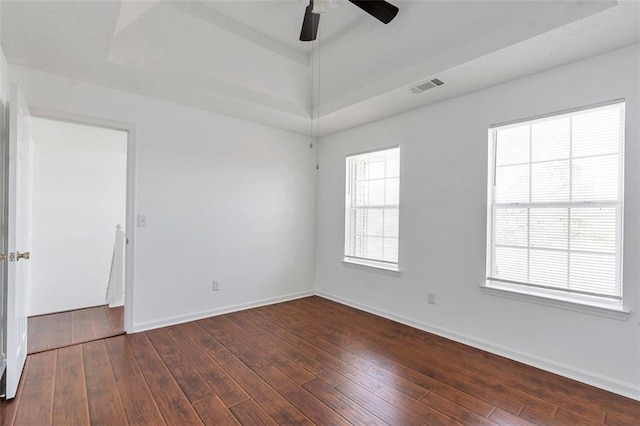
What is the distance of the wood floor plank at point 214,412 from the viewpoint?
183 centimetres

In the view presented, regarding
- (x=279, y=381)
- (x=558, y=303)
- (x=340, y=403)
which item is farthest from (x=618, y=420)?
(x=279, y=381)

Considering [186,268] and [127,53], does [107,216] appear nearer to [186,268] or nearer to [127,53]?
[186,268]

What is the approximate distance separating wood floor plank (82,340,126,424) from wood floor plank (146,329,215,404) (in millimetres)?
374

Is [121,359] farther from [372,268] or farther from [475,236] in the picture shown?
[475,236]

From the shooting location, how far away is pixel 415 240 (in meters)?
3.46

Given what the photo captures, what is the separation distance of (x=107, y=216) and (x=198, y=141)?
3118 millimetres

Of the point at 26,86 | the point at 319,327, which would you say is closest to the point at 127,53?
the point at 26,86

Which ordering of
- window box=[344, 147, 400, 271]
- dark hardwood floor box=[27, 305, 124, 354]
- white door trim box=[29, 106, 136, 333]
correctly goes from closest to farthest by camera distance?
dark hardwood floor box=[27, 305, 124, 354], white door trim box=[29, 106, 136, 333], window box=[344, 147, 400, 271]

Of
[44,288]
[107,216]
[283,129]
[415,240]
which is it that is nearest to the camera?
[415,240]

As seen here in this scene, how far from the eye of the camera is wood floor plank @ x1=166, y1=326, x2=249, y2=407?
2084 millimetres

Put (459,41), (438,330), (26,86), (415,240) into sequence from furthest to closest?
(415,240) < (438,330) < (26,86) < (459,41)

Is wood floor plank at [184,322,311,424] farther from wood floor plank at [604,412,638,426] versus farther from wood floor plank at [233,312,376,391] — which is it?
wood floor plank at [604,412,638,426]

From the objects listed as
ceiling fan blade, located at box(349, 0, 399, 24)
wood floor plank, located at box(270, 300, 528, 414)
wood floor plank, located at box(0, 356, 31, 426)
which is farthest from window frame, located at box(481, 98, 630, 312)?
wood floor plank, located at box(0, 356, 31, 426)

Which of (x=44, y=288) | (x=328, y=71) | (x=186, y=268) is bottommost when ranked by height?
(x=44, y=288)
